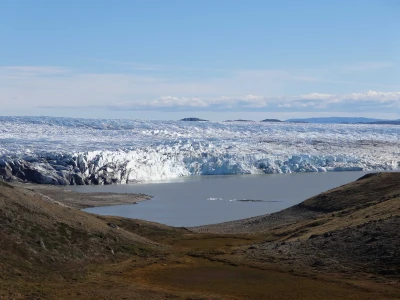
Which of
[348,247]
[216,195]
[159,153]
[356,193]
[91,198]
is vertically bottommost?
[91,198]

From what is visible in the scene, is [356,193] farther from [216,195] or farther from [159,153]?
[159,153]

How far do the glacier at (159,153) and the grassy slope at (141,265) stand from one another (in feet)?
142

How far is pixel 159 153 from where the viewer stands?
73750 mm

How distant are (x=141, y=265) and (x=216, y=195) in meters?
35.3

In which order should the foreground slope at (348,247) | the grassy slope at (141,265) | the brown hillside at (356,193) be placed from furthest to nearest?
the brown hillside at (356,193), the foreground slope at (348,247), the grassy slope at (141,265)

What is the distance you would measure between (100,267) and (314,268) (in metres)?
5.91

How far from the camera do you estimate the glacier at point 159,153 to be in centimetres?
6650

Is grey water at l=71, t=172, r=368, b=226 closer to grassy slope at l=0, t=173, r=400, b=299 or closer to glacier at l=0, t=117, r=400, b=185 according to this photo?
glacier at l=0, t=117, r=400, b=185

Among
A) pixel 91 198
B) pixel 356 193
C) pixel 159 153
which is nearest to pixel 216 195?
pixel 91 198

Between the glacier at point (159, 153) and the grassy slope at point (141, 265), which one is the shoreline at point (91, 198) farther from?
the grassy slope at point (141, 265)

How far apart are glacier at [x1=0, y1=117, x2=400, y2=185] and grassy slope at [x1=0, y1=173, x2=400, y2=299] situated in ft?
142

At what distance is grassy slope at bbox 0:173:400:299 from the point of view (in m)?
15.3

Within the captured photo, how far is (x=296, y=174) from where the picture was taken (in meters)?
73.2

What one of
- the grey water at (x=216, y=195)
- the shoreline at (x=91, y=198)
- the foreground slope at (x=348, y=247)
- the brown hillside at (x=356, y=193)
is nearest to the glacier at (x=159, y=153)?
the grey water at (x=216, y=195)
